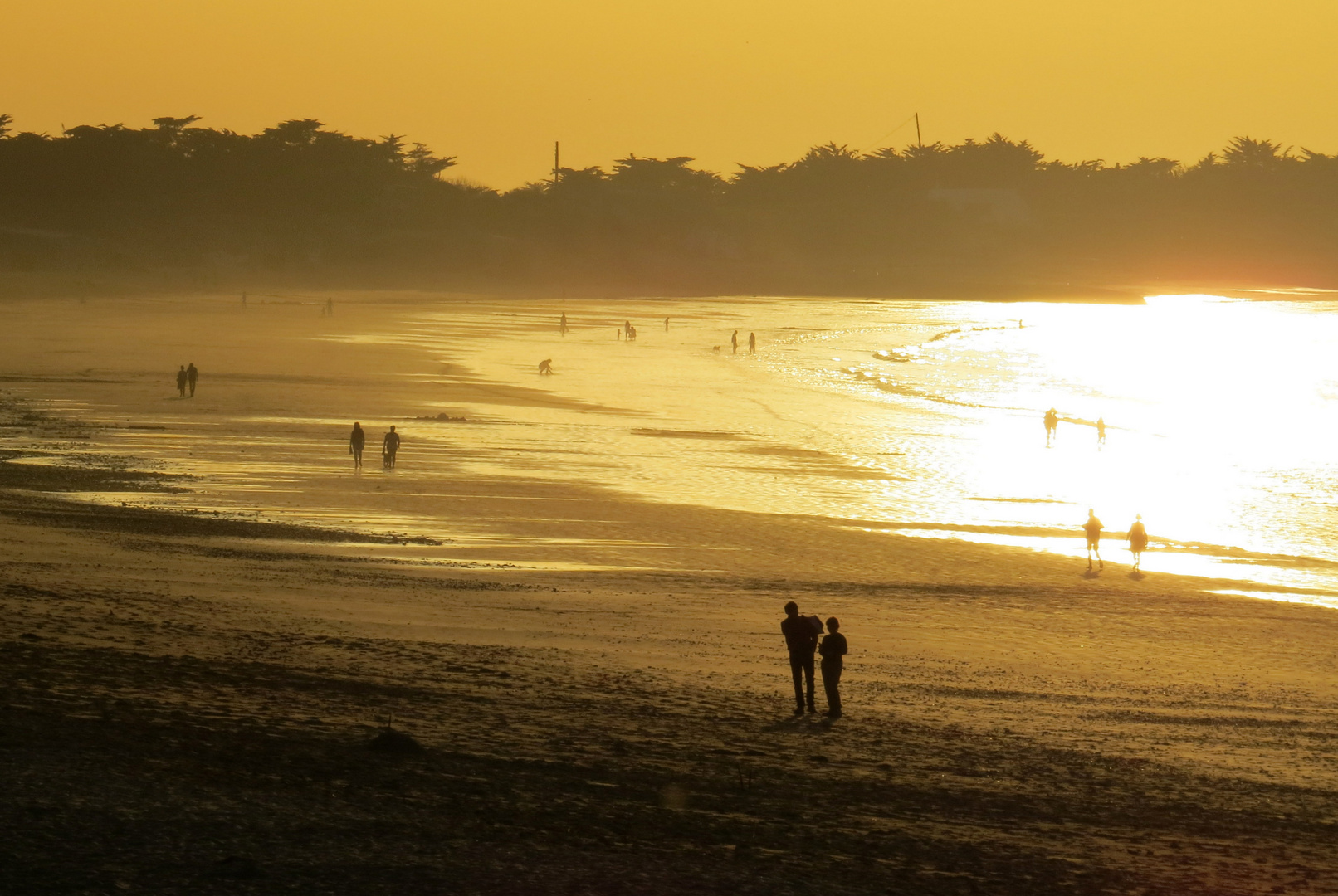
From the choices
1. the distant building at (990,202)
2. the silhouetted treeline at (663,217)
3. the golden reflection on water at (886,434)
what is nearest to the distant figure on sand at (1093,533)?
the golden reflection on water at (886,434)

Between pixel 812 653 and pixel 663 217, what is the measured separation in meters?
121

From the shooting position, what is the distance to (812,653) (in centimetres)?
1057

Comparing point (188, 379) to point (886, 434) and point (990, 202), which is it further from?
point (990, 202)

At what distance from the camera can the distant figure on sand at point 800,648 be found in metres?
10.5

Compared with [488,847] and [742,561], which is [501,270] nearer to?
[742,561]

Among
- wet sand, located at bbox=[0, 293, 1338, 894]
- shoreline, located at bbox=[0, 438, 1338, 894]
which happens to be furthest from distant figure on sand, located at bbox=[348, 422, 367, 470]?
shoreline, located at bbox=[0, 438, 1338, 894]

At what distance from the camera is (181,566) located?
14367mm

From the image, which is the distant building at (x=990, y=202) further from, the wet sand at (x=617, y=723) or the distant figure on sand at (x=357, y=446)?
the wet sand at (x=617, y=723)

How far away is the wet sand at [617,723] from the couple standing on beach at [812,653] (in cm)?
21

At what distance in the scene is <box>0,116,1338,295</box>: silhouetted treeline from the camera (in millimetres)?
100125

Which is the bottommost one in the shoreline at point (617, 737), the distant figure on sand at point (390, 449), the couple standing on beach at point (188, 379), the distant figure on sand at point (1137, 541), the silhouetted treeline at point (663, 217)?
the shoreline at point (617, 737)

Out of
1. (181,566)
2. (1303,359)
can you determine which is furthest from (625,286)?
(181,566)

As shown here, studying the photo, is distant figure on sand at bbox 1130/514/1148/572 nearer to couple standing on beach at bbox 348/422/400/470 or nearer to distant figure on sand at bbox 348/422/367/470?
couple standing on beach at bbox 348/422/400/470

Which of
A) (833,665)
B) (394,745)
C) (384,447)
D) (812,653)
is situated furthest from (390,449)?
(394,745)
